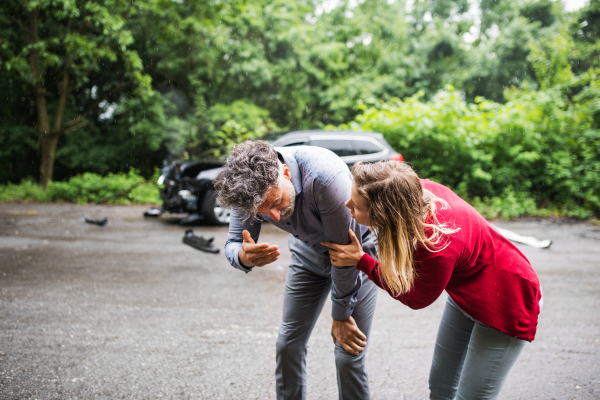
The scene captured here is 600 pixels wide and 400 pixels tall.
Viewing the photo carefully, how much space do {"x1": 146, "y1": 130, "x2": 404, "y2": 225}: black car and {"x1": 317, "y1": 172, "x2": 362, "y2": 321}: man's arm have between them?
18.7 ft

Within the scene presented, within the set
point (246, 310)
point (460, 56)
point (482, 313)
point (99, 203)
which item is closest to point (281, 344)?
point (482, 313)

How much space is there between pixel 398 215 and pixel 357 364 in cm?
90

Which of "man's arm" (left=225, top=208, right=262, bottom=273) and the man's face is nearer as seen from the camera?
the man's face

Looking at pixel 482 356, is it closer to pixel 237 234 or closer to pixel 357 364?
pixel 357 364

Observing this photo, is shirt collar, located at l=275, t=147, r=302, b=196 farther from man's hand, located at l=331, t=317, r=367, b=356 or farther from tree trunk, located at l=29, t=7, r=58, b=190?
tree trunk, located at l=29, t=7, r=58, b=190

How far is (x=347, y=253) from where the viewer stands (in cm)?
183

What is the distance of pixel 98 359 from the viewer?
306 cm

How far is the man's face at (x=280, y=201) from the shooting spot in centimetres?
177

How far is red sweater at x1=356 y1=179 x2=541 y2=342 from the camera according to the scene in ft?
5.50

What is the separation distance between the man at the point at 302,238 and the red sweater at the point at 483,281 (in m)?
0.32

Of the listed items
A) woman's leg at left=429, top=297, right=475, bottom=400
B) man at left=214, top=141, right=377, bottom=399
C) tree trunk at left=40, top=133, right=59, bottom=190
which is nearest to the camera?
man at left=214, top=141, right=377, bottom=399

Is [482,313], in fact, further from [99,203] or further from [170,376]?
[99,203]

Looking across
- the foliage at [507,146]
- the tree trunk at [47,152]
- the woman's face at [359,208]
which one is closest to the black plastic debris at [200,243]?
the woman's face at [359,208]

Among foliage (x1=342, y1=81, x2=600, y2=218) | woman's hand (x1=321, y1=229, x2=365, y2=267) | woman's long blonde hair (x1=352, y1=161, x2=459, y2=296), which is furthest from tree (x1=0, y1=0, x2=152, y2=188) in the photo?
woman's long blonde hair (x1=352, y1=161, x2=459, y2=296)
